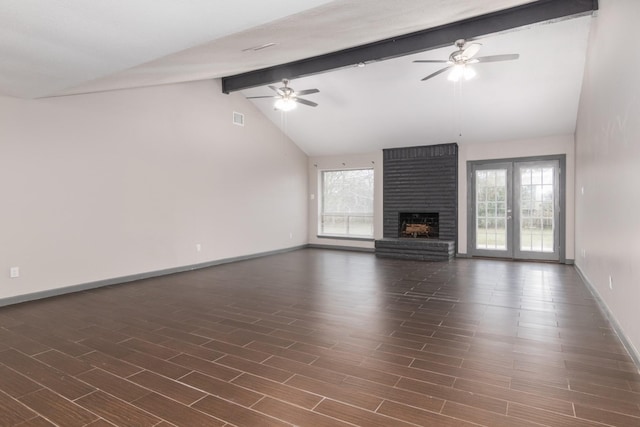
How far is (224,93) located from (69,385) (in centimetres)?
618

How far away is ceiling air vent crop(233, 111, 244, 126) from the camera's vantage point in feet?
25.7

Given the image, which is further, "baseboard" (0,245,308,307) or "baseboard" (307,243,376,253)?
"baseboard" (307,243,376,253)

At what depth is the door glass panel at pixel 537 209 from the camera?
7629 mm

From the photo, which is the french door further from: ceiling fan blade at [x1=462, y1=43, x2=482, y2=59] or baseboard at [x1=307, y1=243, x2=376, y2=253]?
ceiling fan blade at [x1=462, y1=43, x2=482, y2=59]

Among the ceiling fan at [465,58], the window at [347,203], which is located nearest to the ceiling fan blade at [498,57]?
the ceiling fan at [465,58]

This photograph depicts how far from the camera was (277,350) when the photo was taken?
3.02 meters

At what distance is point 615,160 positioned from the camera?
344 centimetres

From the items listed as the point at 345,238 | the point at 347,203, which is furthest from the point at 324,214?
the point at 345,238

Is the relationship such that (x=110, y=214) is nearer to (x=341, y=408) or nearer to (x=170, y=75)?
(x=170, y=75)

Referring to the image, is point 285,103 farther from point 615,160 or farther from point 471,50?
point 615,160

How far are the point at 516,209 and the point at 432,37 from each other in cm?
453

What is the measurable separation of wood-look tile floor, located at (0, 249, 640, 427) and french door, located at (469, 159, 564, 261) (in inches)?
117

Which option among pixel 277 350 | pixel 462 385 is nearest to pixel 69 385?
pixel 277 350

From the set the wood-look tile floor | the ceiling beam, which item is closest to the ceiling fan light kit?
the ceiling beam
